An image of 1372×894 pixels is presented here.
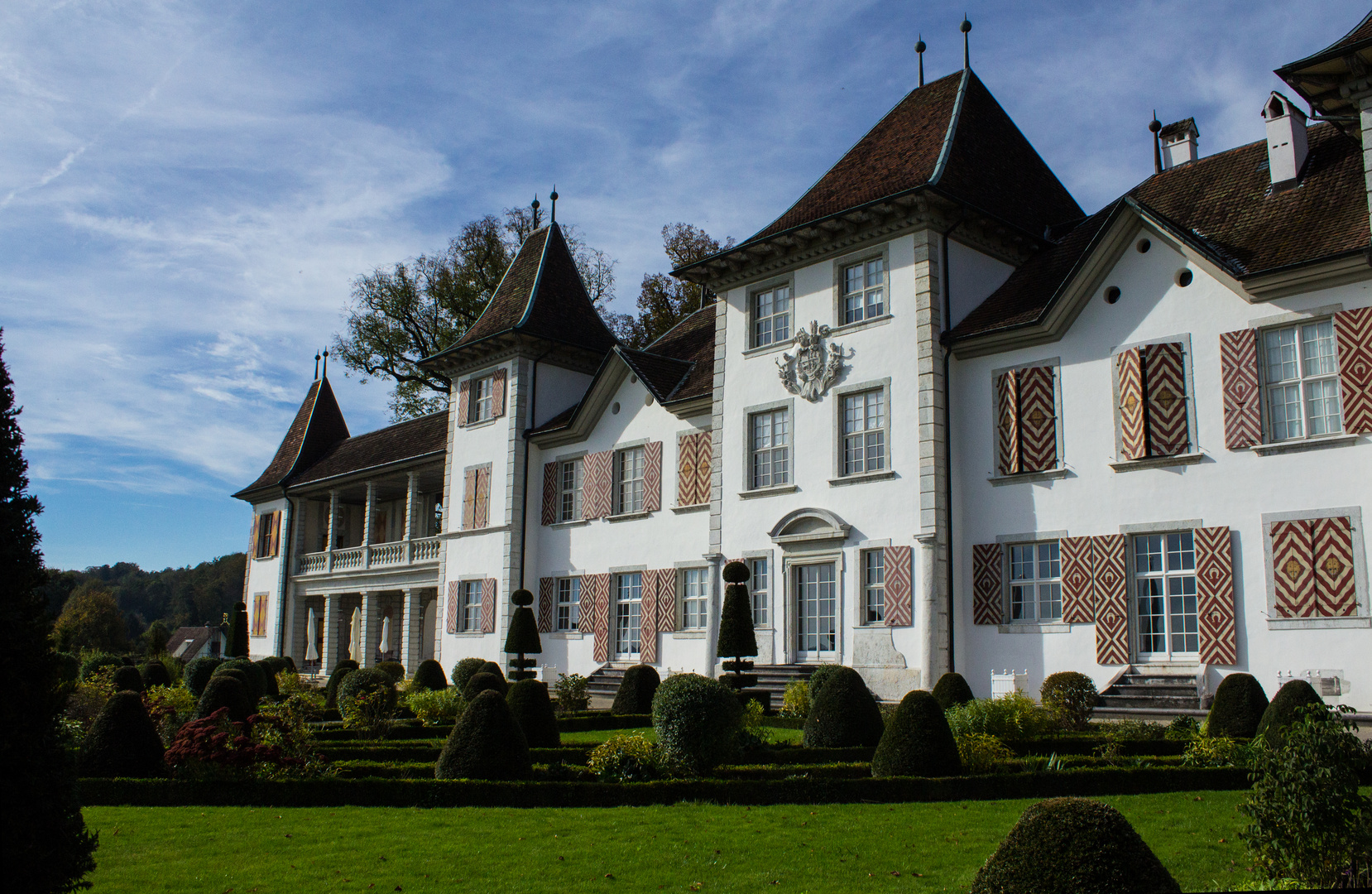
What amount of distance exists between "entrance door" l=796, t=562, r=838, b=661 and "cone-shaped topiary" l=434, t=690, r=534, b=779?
1056 centimetres

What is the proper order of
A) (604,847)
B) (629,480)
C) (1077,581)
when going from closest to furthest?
(604,847)
(1077,581)
(629,480)

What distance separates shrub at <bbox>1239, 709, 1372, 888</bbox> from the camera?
598 cm

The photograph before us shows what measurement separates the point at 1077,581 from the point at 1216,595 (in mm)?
2204

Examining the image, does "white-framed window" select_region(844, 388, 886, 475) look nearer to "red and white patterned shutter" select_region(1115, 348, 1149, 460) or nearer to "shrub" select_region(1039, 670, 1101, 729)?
"red and white patterned shutter" select_region(1115, 348, 1149, 460)

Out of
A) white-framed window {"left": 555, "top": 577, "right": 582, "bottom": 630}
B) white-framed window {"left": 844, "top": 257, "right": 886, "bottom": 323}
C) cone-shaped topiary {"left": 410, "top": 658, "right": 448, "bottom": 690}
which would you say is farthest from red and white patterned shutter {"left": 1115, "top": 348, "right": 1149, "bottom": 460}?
white-framed window {"left": 555, "top": 577, "right": 582, "bottom": 630}

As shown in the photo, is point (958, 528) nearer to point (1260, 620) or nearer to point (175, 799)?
point (1260, 620)

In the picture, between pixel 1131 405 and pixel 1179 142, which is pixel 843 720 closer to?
pixel 1131 405

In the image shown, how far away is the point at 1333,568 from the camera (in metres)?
15.7

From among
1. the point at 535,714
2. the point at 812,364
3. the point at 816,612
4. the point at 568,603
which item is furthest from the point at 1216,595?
the point at 568,603

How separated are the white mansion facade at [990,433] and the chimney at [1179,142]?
2.2 inches

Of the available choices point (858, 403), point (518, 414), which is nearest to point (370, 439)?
point (518, 414)

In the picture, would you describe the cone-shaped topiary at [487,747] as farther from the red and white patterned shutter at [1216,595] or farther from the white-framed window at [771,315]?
the white-framed window at [771,315]

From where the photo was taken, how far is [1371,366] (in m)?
15.6

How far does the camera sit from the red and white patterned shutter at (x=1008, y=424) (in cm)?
1947
